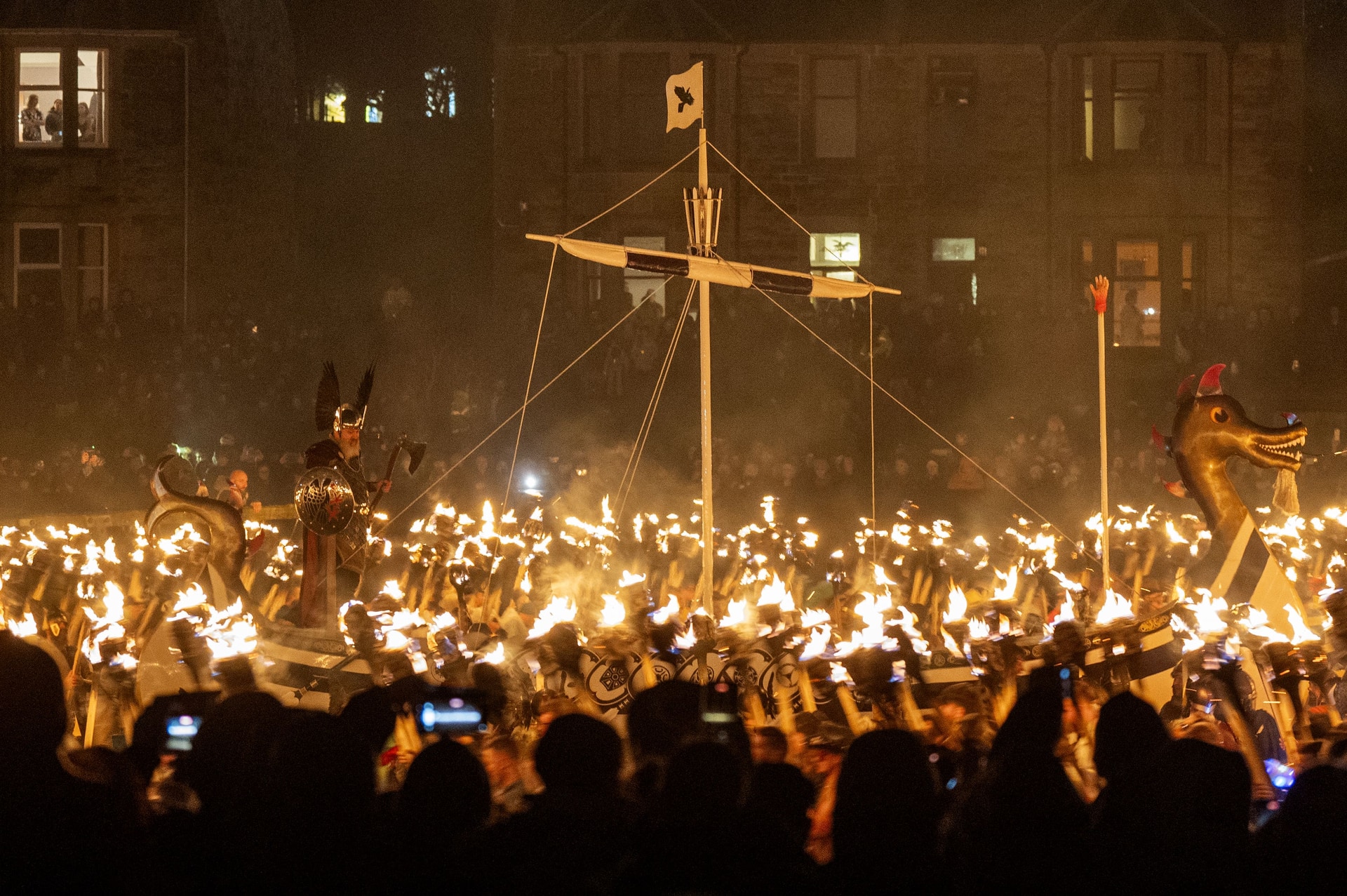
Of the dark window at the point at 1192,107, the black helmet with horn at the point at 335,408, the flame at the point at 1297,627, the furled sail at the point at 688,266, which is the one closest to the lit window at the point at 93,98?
the black helmet with horn at the point at 335,408

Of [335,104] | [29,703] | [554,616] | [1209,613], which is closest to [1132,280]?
[1209,613]

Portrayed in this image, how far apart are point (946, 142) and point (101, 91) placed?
51.2 feet

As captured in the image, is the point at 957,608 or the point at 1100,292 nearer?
the point at 957,608

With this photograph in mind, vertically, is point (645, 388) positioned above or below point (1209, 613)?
above

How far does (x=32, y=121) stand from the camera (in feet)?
87.4

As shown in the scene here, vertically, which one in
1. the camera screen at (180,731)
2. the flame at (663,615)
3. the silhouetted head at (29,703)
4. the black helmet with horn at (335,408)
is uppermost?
the black helmet with horn at (335,408)

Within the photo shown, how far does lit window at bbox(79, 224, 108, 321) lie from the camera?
87.5ft

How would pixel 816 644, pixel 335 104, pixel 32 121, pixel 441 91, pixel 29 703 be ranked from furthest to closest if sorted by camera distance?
pixel 441 91, pixel 335 104, pixel 32 121, pixel 816 644, pixel 29 703

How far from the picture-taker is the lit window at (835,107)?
84.2ft

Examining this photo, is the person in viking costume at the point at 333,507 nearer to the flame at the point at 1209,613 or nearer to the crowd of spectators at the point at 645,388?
the flame at the point at 1209,613

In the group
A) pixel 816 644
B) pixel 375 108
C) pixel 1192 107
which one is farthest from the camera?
pixel 375 108

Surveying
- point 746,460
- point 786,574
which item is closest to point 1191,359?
point 746,460

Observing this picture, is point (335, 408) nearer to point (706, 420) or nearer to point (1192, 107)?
point (706, 420)

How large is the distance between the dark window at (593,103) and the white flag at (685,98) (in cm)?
1453
